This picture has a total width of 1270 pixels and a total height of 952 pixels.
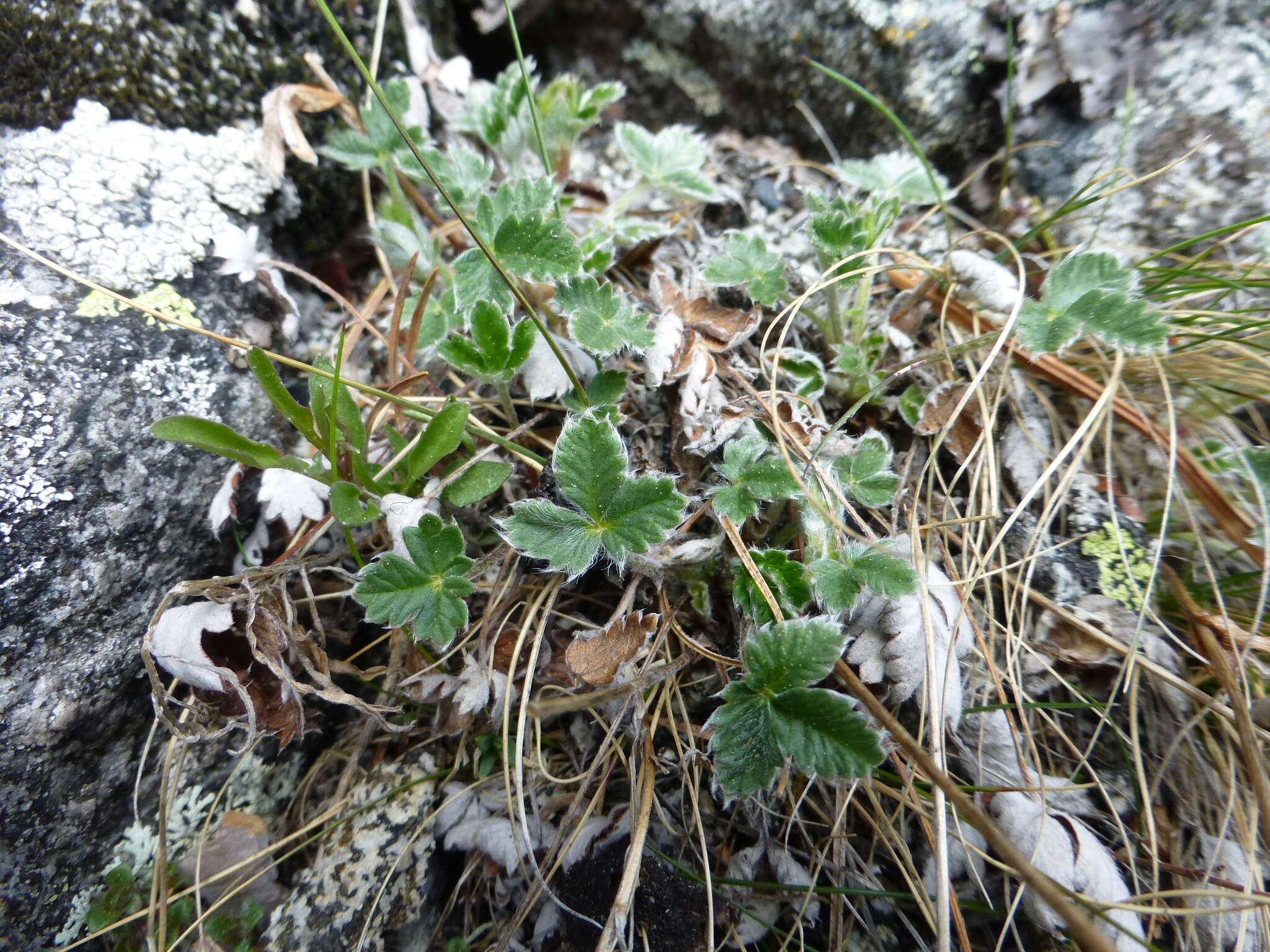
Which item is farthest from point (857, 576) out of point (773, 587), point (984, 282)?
point (984, 282)

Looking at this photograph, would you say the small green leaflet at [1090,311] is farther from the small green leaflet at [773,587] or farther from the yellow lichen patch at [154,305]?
the yellow lichen patch at [154,305]

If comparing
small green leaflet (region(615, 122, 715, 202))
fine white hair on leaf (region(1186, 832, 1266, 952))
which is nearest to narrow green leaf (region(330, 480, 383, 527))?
small green leaflet (region(615, 122, 715, 202))

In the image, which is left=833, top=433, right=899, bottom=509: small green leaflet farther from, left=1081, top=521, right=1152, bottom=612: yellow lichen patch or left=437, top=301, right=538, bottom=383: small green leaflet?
left=437, top=301, right=538, bottom=383: small green leaflet

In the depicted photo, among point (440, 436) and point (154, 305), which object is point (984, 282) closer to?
point (440, 436)

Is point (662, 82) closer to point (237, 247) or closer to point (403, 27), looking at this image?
point (403, 27)

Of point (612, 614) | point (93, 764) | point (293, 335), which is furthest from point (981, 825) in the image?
point (293, 335)
